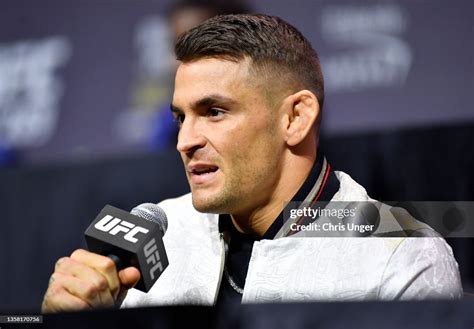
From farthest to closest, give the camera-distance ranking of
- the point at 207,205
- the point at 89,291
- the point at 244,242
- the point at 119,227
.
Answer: the point at 244,242, the point at 207,205, the point at 119,227, the point at 89,291

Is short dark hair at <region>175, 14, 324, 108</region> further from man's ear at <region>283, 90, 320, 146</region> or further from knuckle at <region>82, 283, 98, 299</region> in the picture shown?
knuckle at <region>82, 283, 98, 299</region>

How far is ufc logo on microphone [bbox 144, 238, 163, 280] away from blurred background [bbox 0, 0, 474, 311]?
95cm

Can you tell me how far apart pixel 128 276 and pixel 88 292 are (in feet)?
0.25

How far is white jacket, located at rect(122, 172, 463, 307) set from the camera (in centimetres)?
165

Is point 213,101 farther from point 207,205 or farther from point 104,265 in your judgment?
point 104,265

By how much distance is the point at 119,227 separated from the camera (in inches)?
59.4

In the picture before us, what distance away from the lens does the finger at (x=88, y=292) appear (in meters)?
1.40

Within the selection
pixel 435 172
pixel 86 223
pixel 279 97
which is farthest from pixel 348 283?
pixel 86 223

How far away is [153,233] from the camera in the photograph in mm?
1519

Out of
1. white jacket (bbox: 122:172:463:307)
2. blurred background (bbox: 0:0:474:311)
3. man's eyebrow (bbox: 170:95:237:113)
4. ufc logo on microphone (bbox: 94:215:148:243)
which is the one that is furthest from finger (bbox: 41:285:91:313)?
blurred background (bbox: 0:0:474:311)

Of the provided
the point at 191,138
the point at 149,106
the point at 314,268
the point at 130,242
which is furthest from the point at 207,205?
the point at 149,106

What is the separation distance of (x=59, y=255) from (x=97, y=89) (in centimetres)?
163

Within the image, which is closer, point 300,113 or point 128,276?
point 128,276

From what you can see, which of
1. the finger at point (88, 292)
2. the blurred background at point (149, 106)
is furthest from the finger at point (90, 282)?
the blurred background at point (149, 106)
